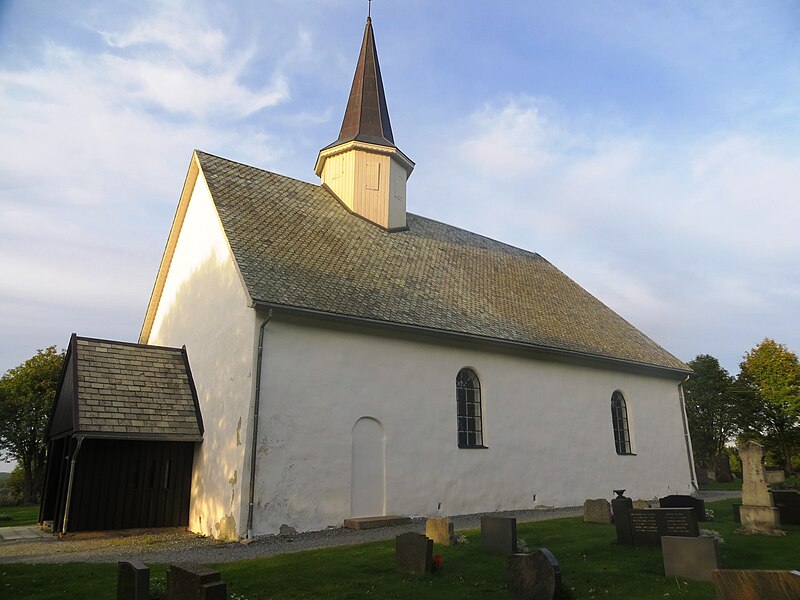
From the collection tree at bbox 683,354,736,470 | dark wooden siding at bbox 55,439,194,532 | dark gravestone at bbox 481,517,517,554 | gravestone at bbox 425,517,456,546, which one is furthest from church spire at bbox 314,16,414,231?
tree at bbox 683,354,736,470

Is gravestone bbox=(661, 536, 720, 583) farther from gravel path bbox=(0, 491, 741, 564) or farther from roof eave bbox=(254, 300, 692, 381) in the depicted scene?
roof eave bbox=(254, 300, 692, 381)

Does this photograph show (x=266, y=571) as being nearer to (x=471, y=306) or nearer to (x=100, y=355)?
(x=100, y=355)

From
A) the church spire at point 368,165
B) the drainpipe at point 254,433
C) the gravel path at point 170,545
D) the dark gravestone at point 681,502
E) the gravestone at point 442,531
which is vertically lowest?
the gravel path at point 170,545

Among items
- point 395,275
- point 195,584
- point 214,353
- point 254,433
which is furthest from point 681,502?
point 214,353

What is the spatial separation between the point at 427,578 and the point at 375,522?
181 inches

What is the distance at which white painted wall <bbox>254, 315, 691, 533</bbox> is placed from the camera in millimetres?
11516

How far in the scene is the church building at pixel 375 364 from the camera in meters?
11.6

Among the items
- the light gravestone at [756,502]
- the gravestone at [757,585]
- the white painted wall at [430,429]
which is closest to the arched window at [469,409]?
the white painted wall at [430,429]

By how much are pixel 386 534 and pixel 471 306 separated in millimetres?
7168

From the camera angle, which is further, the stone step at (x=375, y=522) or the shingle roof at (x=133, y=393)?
the shingle roof at (x=133, y=393)

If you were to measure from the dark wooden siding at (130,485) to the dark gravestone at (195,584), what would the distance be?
24.8 feet

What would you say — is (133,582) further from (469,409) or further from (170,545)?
(469,409)

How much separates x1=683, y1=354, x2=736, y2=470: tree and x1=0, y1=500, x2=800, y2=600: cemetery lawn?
108 ft

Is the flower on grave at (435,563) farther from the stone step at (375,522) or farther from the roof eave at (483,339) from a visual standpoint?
the roof eave at (483,339)
